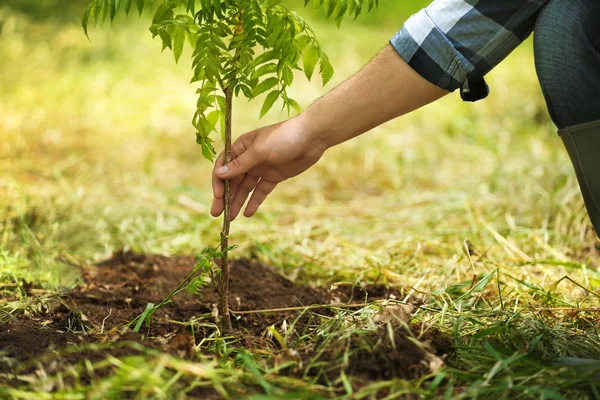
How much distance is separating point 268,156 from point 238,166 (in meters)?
0.09

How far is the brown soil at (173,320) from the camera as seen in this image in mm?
1466

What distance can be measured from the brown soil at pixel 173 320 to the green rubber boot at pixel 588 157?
63 cm

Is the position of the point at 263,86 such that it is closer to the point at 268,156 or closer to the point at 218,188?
the point at 268,156

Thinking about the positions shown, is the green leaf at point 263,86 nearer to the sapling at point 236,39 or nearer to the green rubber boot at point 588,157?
the sapling at point 236,39

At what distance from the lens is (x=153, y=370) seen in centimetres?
140

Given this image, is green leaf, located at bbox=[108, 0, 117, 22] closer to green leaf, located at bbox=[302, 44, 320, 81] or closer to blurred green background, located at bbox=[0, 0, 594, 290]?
green leaf, located at bbox=[302, 44, 320, 81]

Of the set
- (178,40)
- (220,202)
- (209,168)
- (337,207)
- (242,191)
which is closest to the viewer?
(178,40)

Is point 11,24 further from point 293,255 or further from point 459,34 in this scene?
point 459,34

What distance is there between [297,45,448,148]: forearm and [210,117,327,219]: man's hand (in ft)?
0.13

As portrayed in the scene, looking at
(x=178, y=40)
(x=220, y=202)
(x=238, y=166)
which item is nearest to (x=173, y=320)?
(x=220, y=202)

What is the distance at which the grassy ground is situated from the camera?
1648mm

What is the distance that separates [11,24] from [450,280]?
456 cm

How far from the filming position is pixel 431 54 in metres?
1.71

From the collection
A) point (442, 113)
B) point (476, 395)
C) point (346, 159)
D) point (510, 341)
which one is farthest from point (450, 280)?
point (442, 113)
